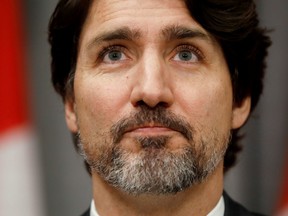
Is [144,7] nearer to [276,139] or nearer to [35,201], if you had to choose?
[276,139]

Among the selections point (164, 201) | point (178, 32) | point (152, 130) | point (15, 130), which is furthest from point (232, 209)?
point (15, 130)

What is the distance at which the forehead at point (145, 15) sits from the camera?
1.17m

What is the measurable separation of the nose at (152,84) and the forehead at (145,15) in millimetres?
69

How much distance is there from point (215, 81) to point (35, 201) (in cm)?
74

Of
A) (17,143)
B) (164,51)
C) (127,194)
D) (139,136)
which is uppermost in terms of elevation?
(164,51)

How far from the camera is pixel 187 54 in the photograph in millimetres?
1211

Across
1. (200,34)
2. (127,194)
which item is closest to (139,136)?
(127,194)

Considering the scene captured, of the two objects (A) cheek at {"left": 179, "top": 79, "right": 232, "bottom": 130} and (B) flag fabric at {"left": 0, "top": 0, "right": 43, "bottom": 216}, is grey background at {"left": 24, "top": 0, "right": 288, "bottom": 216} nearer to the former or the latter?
(B) flag fabric at {"left": 0, "top": 0, "right": 43, "bottom": 216}

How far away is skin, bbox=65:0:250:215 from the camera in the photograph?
1136 millimetres

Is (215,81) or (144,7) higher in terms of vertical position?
(144,7)

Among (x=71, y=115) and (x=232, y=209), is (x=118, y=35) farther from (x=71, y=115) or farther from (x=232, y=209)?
(x=232, y=209)

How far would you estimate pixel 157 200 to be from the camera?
1193 mm

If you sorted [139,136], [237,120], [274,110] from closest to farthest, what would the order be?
[139,136] → [237,120] → [274,110]

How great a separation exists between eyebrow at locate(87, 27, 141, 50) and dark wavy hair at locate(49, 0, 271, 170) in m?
0.12
